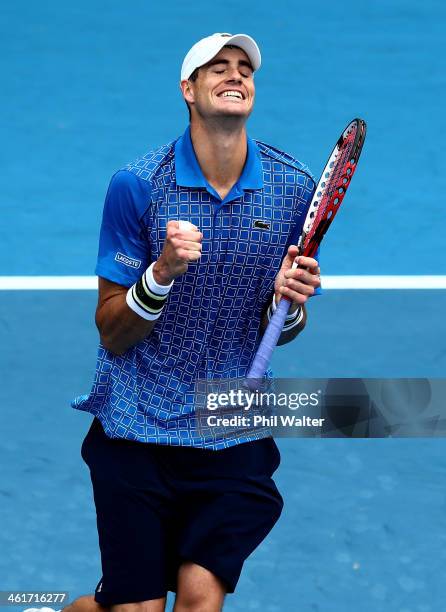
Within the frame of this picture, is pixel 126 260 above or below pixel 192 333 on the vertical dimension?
above

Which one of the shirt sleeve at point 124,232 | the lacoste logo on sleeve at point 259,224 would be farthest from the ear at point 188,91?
the lacoste logo on sleeve at point 259,224

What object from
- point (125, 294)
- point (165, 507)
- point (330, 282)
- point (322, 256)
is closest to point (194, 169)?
point (125, 294)

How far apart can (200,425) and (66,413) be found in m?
2.78

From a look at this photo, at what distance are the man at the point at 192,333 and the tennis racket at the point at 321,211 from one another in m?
0.08

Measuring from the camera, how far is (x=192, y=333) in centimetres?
553

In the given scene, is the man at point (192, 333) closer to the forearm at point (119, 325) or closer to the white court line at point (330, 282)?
the forearm at point (119, 325)

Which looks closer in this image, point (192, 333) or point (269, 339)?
point (269, 339)

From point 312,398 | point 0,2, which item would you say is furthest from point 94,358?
point 0,2

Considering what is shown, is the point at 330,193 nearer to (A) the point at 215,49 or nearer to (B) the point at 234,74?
(B) the point at 234,74

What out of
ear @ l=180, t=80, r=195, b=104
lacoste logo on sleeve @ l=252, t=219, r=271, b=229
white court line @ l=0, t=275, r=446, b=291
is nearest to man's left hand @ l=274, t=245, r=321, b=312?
lacoste logo on sleeve @ l=252, t=219, r=271, b=229

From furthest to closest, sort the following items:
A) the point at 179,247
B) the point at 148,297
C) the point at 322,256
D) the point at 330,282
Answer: the point at 322,256 < the point at 330,282 < the point at 148,297 < the point at 179,247

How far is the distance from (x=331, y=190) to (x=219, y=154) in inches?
17.2

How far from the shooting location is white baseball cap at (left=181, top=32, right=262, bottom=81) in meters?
5.39

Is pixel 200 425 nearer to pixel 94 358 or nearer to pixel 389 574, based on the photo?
pixel 389 574
